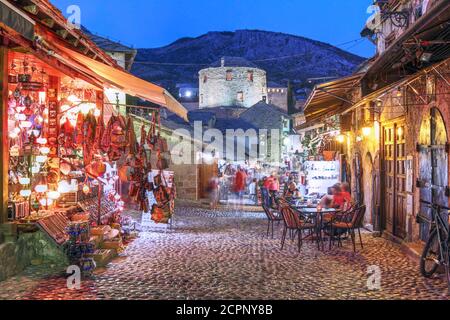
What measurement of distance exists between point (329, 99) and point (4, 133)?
36.1 ft

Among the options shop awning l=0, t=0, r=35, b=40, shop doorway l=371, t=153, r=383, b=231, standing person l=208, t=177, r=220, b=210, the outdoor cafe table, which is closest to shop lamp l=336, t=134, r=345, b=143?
shop doorway l=371, t=153, r=383, b=231

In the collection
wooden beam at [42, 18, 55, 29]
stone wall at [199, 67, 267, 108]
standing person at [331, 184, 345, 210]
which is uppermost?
→ stone wall at [199, 67, 267, 108]

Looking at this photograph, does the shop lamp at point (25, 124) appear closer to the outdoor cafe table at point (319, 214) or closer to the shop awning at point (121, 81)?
the shop awning at point (121, 81)

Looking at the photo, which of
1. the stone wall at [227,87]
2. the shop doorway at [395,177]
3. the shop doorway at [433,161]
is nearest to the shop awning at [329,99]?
the shop doorway at [395,177]

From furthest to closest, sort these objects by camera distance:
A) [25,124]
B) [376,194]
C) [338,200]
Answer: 1. [376,194]
2. [338,200]
3. [25,124]

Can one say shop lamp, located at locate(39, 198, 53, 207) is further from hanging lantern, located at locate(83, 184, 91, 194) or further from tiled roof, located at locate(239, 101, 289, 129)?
tiled roof, located at locate(239, 101, 289, 129)

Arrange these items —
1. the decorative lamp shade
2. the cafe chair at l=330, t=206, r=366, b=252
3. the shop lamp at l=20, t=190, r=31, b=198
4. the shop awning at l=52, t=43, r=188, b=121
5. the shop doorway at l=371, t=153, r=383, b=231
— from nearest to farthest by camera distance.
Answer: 1. the shop lamp at l=20, t=190, r=31, b=198
2. the shop awning at l=52, t=43, r=188, b=121
3. the decorative lamp shade
4. the cafe chair at l=330, t=206, r=366, b=252
5. the shop doorway at l=371, t=153, r=383, b=231

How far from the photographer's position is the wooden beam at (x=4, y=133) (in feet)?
25.3

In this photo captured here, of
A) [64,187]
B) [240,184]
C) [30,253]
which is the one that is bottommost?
[30,253]

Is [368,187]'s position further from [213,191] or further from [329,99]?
[213,191]

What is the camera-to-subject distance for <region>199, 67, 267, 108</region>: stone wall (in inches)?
2586

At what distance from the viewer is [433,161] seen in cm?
927

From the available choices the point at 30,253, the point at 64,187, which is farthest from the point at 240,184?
the point at 30,253

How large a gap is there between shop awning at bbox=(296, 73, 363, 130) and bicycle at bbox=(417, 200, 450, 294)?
4.90 meters
